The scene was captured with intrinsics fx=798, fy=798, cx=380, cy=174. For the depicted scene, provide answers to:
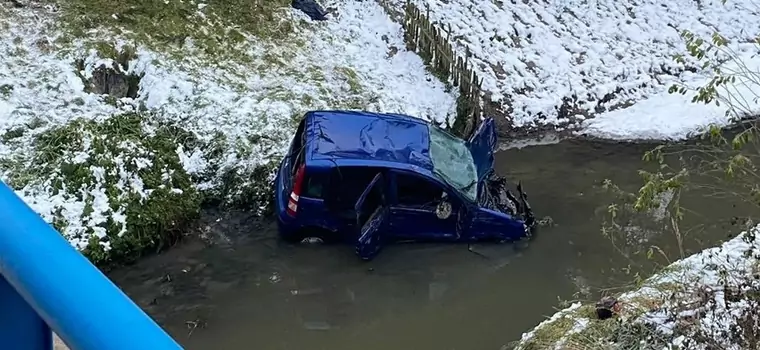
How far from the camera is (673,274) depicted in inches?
302

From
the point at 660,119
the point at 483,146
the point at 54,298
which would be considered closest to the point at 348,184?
the point at 483,146

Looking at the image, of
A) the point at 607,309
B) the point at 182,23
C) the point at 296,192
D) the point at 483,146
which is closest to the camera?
the point at 607,309

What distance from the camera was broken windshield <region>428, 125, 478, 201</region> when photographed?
9352 mm

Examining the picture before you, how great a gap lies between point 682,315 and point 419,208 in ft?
11.3

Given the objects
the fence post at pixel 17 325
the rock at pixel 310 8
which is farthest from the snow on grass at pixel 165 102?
the fence post at pixel 17 325

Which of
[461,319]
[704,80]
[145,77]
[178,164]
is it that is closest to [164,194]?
[178,164]

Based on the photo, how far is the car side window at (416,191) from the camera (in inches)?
359

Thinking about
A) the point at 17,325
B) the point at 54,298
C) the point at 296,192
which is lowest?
the point at 296,192

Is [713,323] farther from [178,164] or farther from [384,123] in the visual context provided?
[178,164]

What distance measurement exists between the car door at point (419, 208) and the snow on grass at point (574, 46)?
393 cm

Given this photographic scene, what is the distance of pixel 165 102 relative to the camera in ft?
35.3

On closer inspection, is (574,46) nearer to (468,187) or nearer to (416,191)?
(468,187)

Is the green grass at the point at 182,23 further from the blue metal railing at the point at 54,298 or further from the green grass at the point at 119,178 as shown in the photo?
the blue metal railing at the point at 54,298

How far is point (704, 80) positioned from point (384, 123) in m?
7.33
